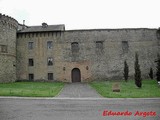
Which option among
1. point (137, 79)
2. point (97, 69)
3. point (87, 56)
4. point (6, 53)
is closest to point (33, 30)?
point (6, 53)

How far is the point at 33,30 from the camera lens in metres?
35.8

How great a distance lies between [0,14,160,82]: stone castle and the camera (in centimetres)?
3462

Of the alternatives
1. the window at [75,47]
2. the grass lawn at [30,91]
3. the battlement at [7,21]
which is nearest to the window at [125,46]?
the window at [75,47]

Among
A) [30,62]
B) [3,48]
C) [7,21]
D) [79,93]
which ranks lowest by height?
[79,93]

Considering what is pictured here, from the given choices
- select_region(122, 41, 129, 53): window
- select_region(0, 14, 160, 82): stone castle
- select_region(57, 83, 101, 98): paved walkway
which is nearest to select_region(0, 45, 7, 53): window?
select_region(0, 14, 160, 82): stone castle

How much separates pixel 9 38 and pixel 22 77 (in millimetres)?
7060

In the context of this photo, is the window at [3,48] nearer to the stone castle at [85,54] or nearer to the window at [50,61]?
the stone castle at [85,54]

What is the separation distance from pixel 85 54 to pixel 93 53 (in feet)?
4.44

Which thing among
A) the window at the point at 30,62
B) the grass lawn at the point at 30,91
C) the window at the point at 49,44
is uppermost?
the window at the point at 49,44

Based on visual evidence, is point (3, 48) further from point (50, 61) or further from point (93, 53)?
point (93, 53)

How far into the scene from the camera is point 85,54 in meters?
34.8

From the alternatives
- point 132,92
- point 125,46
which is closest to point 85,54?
point 125,46

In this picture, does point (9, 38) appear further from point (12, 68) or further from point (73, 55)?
point (73, 55)

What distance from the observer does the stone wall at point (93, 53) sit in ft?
114
